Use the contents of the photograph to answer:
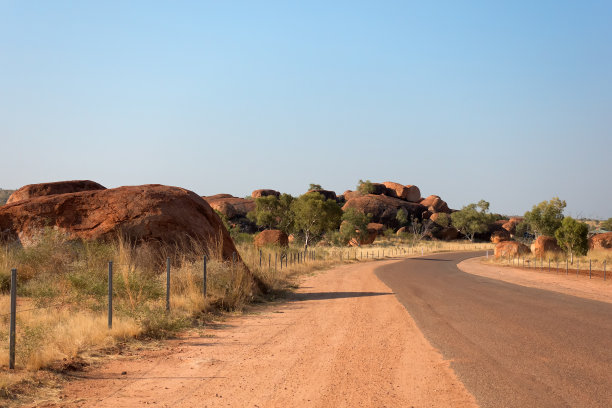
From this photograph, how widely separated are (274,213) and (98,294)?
182 ft

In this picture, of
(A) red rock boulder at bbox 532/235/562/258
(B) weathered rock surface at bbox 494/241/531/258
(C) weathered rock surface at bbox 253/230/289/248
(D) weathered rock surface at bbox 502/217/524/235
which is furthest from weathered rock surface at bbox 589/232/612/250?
(D) weathered rock surface at bbox 502/217/524/235

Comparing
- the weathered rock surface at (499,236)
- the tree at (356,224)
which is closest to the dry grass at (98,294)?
the tree at (356,224)

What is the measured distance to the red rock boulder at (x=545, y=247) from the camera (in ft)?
145

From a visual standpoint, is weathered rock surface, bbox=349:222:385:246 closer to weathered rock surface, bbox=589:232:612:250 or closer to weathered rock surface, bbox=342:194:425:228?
weathered rock surface, bbox=342:194:425:228

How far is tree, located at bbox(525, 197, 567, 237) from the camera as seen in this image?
2301 inches

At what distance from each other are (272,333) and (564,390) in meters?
5.65

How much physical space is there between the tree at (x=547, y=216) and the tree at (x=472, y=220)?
30300 millimetres

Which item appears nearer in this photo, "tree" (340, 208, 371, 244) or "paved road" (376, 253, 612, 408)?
"paved road" (376, 253, 612, 408)

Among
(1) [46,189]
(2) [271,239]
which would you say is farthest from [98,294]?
(2) [271,239]

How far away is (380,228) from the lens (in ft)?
278

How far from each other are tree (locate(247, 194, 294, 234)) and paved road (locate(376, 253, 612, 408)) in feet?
160

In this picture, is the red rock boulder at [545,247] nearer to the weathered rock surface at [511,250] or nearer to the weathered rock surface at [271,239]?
the weathered rock surface at [511,250]

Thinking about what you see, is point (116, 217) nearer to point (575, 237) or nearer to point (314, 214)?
point (575, 237)

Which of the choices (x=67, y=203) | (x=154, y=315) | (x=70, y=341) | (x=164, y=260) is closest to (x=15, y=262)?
(x=67, y=203)
